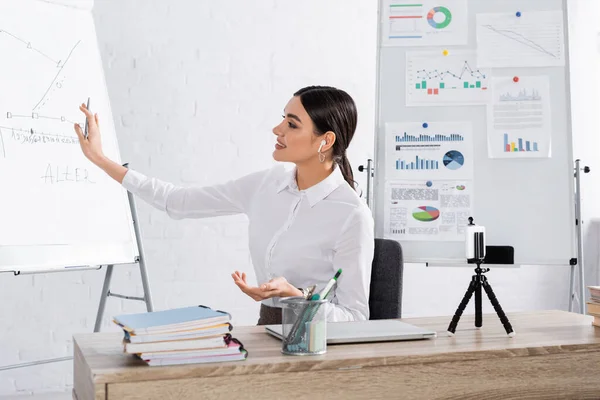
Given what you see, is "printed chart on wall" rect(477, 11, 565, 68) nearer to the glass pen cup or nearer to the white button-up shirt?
the white button-up shirt

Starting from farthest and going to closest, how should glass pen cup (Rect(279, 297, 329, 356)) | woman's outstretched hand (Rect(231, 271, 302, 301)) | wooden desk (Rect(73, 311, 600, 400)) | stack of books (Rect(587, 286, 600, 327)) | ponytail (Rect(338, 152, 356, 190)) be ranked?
1. ponytail (Rect(338, 152, 356, 190))
2. stack of books (Rect(587, 286, 600, 327))
3. woman's outstretched hand (Rect(231, 271, 302, 301))
4. glass pen cup (Rect(279, 297, 329, 356))
5. wooden desk (Rect(73, 311, 600, 400))

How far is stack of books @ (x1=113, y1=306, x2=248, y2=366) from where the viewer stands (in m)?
1.16

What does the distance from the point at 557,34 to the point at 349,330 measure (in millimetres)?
1636

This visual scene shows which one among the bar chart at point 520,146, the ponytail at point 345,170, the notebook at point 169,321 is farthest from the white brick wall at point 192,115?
the notebook at point 169,321

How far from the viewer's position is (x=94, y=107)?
261 cm

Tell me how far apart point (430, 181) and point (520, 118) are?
1.29ft

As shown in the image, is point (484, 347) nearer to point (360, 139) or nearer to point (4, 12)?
point (4, 12)

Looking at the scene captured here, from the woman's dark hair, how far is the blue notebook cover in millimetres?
840

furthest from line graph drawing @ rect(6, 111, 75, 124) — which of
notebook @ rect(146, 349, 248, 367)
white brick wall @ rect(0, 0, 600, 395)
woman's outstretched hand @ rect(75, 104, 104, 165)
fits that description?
notebook @ rect(146, 349, 248, 367)

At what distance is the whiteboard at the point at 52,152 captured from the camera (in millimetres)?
2287

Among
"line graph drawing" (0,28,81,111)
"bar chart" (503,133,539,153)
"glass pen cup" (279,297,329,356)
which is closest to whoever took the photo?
"glass pen cup" (279,297,329,356)

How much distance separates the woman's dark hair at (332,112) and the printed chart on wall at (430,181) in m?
0.52

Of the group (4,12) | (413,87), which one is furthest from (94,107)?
(413,87)

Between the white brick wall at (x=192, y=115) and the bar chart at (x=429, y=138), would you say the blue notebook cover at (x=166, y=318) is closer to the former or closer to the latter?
the bar chart at (x=429, y=138)
